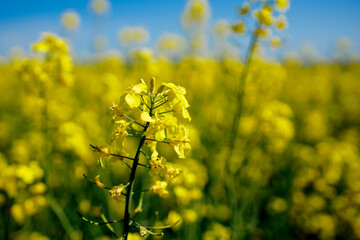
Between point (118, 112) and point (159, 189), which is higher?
point (118, 112)

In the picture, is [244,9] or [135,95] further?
[244,9]

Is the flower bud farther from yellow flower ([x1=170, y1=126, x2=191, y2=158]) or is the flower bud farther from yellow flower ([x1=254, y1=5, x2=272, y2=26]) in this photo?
yellow flower ([x1=254, y1=5, x2=272, y2=26])

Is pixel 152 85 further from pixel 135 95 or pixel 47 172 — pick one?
pixel 47 172

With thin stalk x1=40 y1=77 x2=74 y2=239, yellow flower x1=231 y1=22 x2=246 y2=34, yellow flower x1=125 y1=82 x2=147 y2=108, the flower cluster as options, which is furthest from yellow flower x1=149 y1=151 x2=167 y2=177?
yellow flower x1=231 y1=22 x2=246 y2=34

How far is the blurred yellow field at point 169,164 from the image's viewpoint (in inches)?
55.7

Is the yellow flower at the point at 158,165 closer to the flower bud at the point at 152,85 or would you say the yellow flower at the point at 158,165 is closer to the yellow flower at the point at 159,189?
the yellow flower at the point at 159,189

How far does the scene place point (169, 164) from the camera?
8.51ft

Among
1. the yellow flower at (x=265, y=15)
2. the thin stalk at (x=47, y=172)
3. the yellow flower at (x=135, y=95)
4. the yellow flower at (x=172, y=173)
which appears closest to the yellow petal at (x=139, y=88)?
the yellow flower at (x=135, y=95)

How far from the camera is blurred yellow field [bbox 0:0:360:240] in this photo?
55.7 inches

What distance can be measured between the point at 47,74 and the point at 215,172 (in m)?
2.58

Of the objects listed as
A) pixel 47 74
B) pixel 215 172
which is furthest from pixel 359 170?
pixel 47 74

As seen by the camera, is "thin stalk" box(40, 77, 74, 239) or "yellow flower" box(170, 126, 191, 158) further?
"thin stalk" box(40, 77, 74, 239)

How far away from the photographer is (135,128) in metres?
1.44

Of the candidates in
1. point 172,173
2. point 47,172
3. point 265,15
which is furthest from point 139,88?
point 265,15
